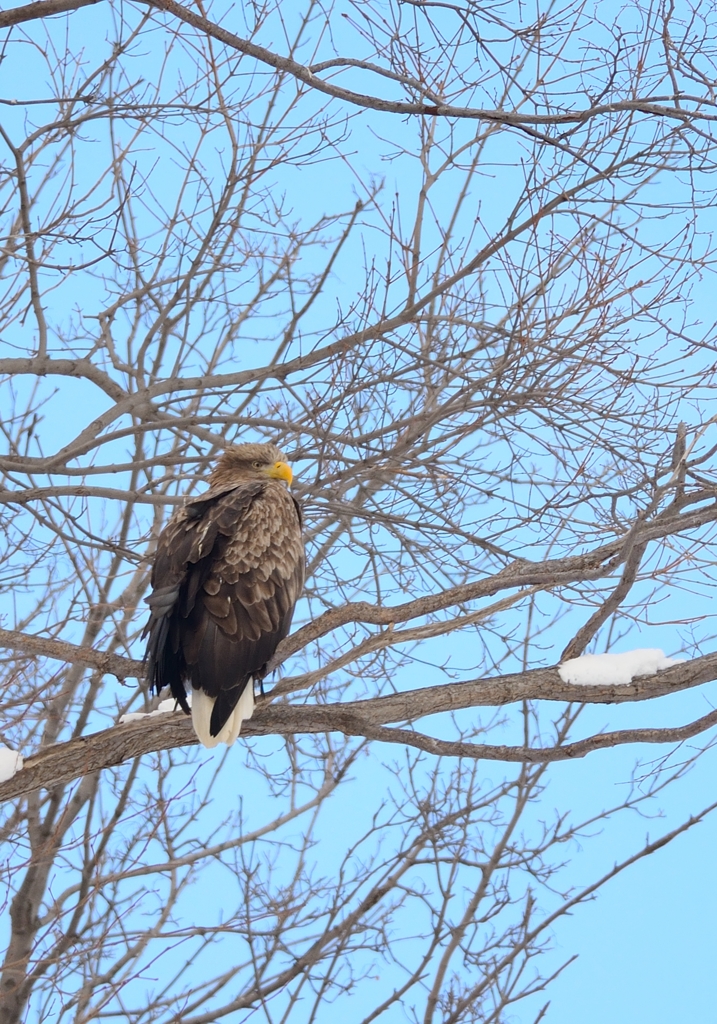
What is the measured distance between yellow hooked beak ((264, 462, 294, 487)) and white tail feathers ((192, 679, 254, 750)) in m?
1.33

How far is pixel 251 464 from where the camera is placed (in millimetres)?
5969

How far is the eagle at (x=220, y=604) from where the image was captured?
4.81 m

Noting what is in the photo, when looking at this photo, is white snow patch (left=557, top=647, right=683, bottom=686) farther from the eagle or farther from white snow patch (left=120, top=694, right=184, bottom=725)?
white snow patch (left=120, top=694, right=184, bottom=725)

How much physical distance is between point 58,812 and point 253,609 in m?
3.87

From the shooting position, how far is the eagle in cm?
481

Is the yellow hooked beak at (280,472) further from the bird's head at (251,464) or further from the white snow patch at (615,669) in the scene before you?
the white snow patch at (615,669)

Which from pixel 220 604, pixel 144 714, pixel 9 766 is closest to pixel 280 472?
pixel 220 604

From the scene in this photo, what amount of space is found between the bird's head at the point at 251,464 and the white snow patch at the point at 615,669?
5.89ft

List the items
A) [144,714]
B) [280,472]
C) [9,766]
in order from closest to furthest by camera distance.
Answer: [9,766] < [144,714] < [280,472]

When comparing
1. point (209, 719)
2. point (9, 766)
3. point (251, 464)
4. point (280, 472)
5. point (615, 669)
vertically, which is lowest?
point (615, 669)

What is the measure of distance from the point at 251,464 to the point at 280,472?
234 mm

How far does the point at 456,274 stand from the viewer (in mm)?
5922

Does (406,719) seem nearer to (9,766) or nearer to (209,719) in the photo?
(209,719)

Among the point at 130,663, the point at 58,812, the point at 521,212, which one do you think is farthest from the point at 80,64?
the point at 58,812
